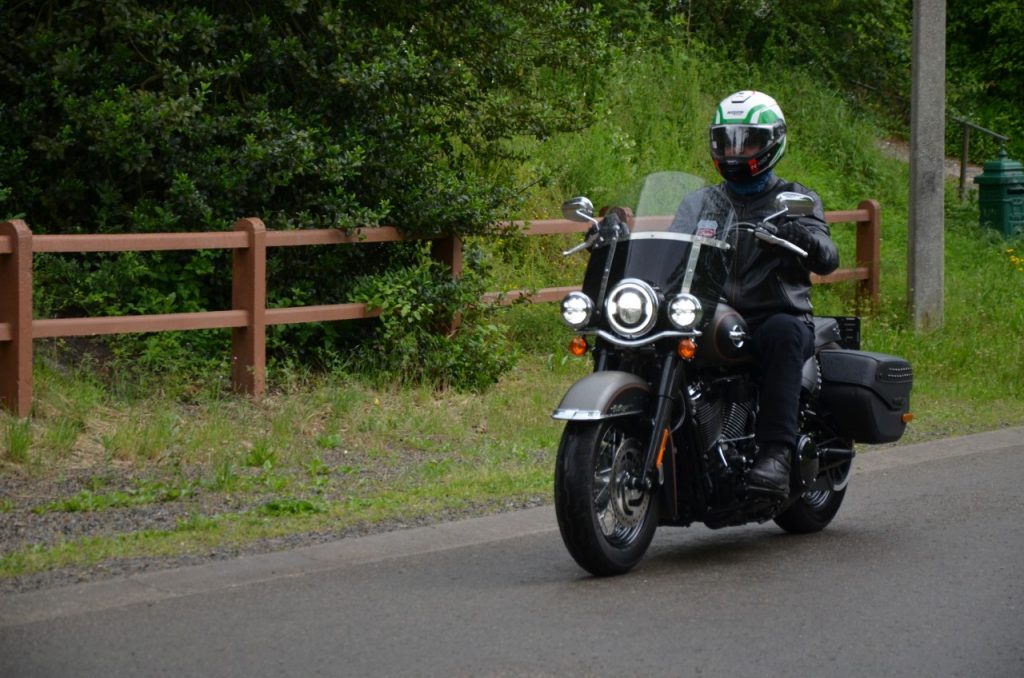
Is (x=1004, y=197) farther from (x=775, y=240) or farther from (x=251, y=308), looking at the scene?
(x=775, y=240)

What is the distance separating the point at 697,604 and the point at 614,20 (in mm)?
16029

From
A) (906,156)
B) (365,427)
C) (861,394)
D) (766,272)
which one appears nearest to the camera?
(766,272)

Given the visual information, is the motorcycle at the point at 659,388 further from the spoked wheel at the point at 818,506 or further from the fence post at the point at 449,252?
the fence post at the point at 449,252

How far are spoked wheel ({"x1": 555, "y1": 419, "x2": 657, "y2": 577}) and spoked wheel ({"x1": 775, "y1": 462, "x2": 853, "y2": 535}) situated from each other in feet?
3.88

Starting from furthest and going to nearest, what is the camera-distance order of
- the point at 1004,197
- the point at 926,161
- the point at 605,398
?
the point at 1004,197
the point at 926,161
the point at 605,398

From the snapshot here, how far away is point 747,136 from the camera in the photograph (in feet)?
23.2

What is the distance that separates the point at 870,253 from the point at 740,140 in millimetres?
9213

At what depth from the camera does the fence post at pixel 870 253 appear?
52.0ft

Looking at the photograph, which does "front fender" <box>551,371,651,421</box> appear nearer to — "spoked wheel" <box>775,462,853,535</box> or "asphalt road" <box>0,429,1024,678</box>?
"asphalt road" <box>0,429,1024,678</box>

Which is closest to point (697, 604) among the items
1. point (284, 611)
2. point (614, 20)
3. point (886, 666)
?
point (886, 666)

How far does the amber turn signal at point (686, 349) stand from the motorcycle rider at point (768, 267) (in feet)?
1.75

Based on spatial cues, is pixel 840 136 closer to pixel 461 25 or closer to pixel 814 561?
pixel 461 25

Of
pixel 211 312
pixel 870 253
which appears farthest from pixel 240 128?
pixel 870 253

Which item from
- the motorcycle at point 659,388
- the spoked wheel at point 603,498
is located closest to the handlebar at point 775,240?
the motorcycle at point 659,388
